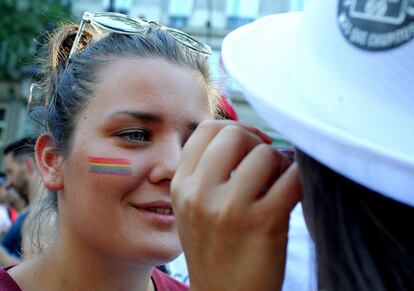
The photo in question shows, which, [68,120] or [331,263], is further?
[68,120]

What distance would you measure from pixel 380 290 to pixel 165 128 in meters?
0.89

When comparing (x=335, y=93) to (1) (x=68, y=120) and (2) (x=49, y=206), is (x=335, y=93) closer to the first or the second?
(1) (x=68, y=120)

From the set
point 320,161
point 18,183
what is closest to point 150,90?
point 320,161

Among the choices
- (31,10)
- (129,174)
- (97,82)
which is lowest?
(31,10)

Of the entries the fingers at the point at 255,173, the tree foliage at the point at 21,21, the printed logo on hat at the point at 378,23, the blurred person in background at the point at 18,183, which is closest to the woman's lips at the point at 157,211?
the fingers at the point at 255,173

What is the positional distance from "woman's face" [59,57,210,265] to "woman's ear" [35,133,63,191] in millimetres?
44

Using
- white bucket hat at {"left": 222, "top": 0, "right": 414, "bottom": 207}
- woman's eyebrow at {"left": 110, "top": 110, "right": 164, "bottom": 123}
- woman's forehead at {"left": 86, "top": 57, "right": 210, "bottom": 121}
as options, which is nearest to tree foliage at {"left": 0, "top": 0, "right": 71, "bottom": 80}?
woman's forehead at {"left": 86, "top": 57, "right": 210, "bottom": 121}

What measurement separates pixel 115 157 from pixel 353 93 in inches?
34.1

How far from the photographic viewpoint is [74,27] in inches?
71.6

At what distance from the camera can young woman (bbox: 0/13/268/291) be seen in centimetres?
137

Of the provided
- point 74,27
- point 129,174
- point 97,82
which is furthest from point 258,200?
point 74,27

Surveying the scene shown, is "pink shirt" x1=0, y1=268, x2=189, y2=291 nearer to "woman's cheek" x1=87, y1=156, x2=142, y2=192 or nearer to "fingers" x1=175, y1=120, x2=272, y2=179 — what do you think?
"woman's cheek" x1=87, y1=156, x2=142, y2=192

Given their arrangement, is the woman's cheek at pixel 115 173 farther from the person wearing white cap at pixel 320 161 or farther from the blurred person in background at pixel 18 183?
the blurred person in background at pixel 18 183

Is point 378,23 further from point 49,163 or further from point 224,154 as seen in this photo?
point 49,163
